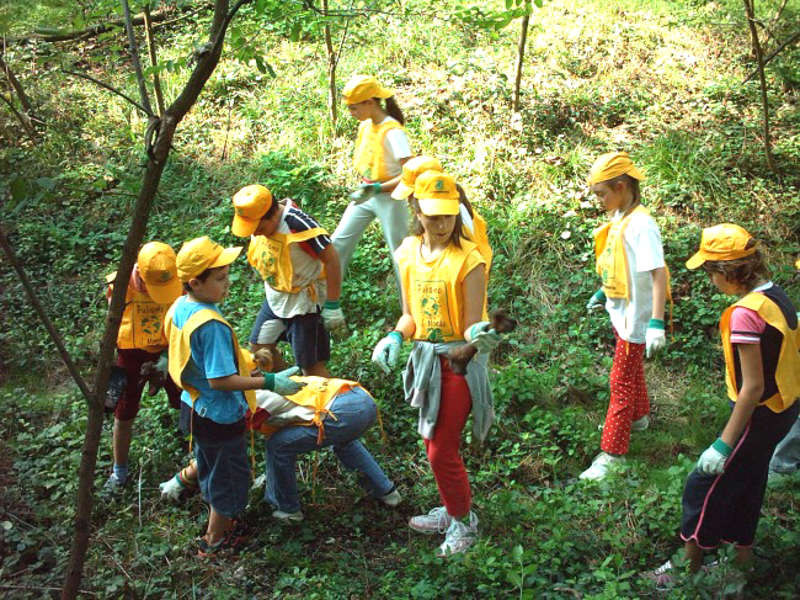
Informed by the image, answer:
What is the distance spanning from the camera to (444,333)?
141 inches

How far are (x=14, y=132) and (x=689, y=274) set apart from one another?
7.85 metres

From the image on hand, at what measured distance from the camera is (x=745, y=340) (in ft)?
9.89

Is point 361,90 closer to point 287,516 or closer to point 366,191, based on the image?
point 366,191

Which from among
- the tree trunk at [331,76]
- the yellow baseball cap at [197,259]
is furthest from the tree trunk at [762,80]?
the yellow baseball cap at [197,259]

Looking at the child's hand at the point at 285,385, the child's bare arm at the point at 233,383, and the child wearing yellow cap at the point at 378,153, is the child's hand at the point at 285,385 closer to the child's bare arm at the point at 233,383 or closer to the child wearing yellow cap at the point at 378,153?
the child's bare arm at the point at 233,383

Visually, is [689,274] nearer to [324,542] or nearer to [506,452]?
[506,452]

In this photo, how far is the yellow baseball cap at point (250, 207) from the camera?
4.21 m

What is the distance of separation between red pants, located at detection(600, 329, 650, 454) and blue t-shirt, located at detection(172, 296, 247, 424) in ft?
7.00

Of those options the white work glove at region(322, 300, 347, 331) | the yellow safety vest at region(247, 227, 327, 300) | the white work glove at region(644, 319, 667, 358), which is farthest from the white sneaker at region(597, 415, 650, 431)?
the yellow safety vest at region(247, 227, 327, 300)

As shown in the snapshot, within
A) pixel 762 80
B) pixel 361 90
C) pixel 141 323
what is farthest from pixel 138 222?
pixel 762 80

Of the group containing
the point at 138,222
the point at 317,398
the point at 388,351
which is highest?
the point at 138,222

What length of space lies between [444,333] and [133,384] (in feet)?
6.42

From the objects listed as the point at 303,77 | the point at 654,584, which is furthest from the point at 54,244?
the point at 654,584

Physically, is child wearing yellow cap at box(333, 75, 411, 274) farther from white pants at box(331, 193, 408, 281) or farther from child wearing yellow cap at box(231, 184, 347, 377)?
child wearing yellow cap at box(231, 184, 347, 377)
